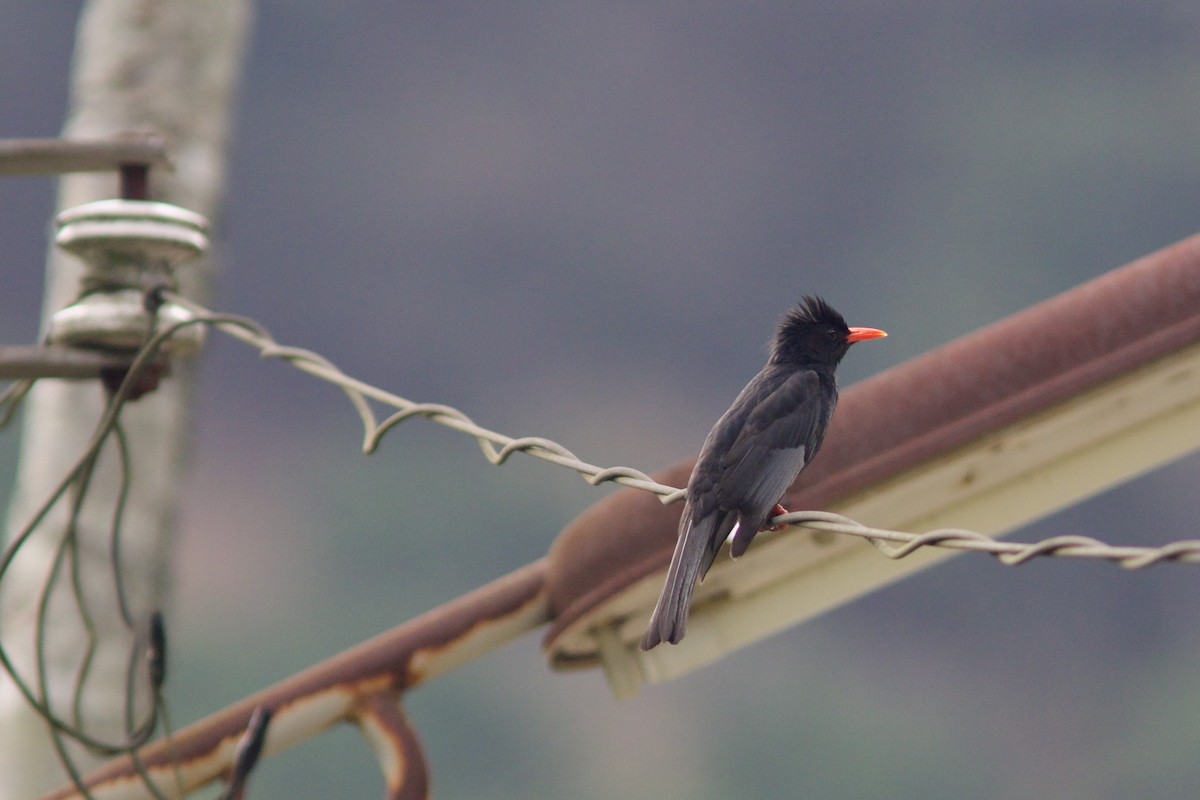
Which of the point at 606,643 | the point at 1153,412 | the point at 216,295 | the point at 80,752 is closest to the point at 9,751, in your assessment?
the point at 80,752

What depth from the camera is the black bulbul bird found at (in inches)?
122

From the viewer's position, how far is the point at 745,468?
3342 mm

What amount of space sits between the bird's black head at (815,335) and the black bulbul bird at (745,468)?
12 centimetres

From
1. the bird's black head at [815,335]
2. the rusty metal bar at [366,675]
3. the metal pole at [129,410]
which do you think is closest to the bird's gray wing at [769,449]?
the bird's black head at [815,335]

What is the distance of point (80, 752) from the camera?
447cm

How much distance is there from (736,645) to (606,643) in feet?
1.02

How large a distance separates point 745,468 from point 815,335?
0.90 m

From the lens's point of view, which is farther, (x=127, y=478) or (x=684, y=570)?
(x=127, y=478)

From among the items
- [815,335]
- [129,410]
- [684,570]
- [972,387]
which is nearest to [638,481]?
[684,570]

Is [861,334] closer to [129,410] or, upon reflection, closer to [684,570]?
[684,570]

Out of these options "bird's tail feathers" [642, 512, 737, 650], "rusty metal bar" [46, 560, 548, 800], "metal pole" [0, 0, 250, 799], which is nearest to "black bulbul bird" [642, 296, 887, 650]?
"bird's tail feathers" [642, 512, 737, 650]

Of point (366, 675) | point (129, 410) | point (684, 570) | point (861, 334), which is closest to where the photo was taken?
point (684, 570)

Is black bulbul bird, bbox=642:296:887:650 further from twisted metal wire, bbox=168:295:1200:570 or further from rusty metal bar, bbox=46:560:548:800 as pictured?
rusty metal bar, bbox=46:560:548:800

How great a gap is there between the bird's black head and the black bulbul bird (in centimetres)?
12
